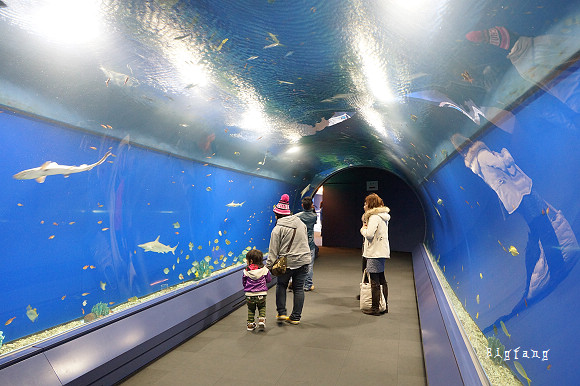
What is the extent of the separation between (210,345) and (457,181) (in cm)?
369

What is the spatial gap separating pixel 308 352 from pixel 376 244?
192cm

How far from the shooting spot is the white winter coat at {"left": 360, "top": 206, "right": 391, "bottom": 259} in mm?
5645

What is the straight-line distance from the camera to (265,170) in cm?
974

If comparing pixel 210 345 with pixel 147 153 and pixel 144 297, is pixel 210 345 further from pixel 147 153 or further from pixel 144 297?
pixel 147 153

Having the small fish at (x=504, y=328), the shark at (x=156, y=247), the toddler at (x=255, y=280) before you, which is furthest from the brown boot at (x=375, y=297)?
the shark at (x=156, y=247)

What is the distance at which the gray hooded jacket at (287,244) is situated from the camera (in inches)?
211

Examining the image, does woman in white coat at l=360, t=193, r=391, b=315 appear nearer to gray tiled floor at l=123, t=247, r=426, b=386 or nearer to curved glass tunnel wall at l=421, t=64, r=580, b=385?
gray tiled floor at l=123, t=247, r=426, b=386

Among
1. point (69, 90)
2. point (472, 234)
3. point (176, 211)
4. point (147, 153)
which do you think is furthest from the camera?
point (176, 211)

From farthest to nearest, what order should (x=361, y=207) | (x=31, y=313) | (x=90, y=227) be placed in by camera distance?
(x=361, y=207) < (x=90, y=227) < (x=31, y=313)

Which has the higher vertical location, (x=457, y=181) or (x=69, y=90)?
(x=69, y=90)

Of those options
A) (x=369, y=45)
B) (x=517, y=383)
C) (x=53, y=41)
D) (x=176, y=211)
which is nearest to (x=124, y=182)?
(x=176, y=211)

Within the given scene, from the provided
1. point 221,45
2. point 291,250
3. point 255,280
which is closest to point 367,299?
point 291,250

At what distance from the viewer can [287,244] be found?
5383mm

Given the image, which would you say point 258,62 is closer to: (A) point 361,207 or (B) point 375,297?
(B) point 375,297
